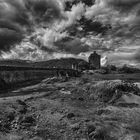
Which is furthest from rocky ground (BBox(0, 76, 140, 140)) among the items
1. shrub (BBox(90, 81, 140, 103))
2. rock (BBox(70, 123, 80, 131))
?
shrub (BBox(90, 81, 140, 103))

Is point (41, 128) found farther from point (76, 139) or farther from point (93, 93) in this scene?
point (93, 93)

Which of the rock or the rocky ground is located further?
the rock

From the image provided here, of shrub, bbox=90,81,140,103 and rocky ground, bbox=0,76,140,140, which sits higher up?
shrub, bbox=90,81,140,103

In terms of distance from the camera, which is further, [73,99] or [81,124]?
[73,99]

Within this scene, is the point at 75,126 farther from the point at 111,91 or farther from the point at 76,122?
the point at 111,91

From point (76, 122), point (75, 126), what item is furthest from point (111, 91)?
point (75, 126)

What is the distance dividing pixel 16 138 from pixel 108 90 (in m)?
11.2

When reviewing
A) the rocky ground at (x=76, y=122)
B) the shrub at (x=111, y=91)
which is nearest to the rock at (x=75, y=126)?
the rocky ground at (x=76, y=122)

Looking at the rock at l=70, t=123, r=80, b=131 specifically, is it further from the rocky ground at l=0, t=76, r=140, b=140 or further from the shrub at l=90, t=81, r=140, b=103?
the shrub at l=90, t=81, r=140, b=103

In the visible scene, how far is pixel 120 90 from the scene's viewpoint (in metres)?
16.5

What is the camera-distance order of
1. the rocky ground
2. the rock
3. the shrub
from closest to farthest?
1. the rocky ground
2. the rock
3. the shrub

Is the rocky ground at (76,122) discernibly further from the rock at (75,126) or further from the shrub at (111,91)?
the shrub at (111,91)

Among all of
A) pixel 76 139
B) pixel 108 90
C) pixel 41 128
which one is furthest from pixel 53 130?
pixel 108 90

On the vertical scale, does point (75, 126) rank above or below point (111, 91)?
below
